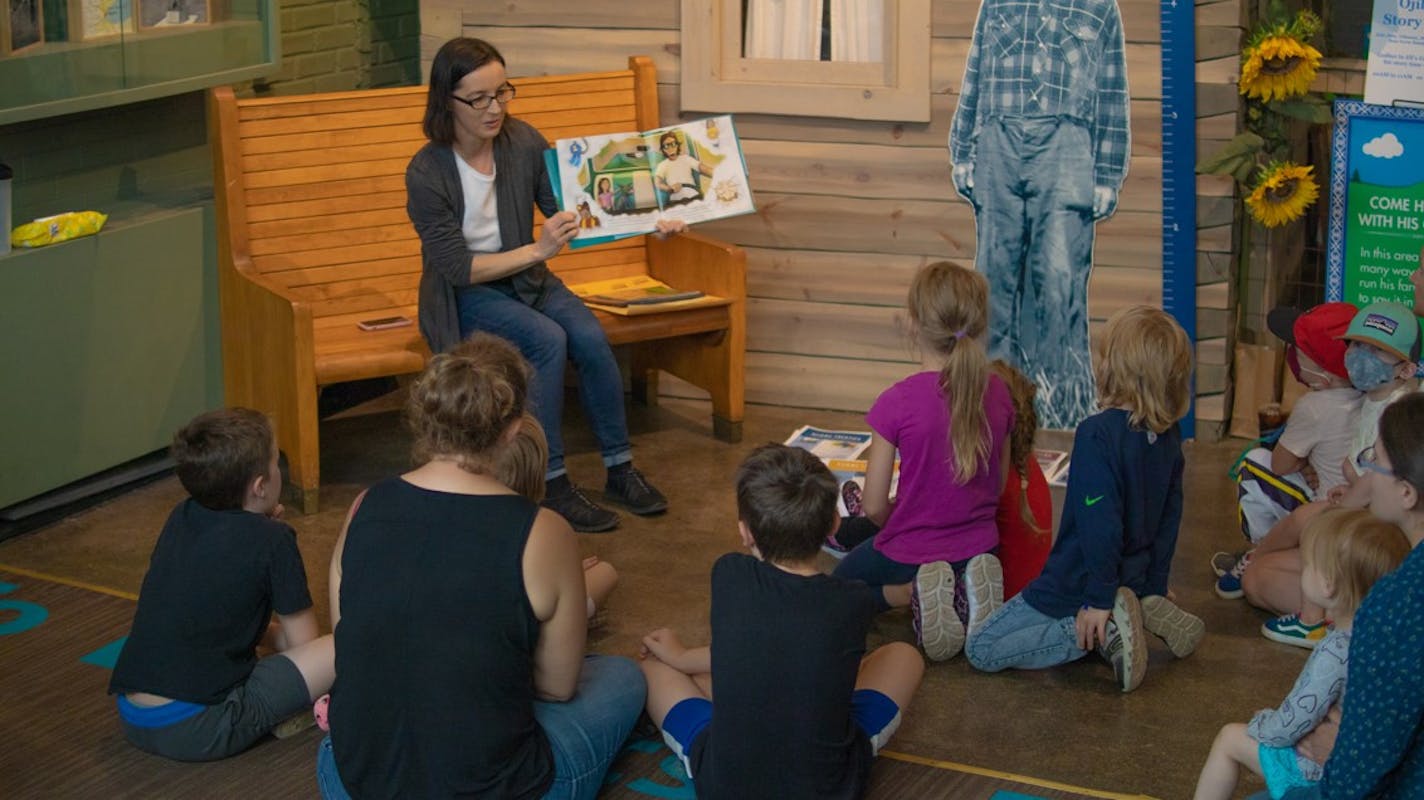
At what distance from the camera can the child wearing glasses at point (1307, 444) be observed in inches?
171

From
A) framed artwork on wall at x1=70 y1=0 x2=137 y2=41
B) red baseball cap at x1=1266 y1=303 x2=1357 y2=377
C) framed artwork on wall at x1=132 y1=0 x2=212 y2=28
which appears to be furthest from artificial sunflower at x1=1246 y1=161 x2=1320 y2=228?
framed artwork on wall at x1=70 y1=0 x2=137 y2=41

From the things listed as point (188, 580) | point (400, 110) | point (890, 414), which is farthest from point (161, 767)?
point (400, 110)

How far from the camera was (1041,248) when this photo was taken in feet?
18.5

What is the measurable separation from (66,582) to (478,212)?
5.03 feet

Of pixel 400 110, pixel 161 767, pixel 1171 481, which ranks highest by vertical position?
pixel 400 110

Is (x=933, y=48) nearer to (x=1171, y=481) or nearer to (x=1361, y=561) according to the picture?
(x=1171, y=481)

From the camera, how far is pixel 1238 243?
5.55 m

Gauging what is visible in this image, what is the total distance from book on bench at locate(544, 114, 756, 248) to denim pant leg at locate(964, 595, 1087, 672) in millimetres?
1779

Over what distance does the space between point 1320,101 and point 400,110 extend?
2887 millimetres

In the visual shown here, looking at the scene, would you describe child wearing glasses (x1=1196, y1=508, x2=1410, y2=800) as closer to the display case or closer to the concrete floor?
the concrete floor

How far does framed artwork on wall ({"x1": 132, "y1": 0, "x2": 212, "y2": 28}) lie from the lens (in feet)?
17.9

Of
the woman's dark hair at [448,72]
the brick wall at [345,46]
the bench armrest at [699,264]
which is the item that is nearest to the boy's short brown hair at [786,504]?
the woman's dark hair at [448,72]

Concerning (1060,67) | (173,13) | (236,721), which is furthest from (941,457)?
(173,13)

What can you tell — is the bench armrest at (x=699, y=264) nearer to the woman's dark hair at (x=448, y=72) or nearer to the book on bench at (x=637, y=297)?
the book on bench at (x=637, y=297)
